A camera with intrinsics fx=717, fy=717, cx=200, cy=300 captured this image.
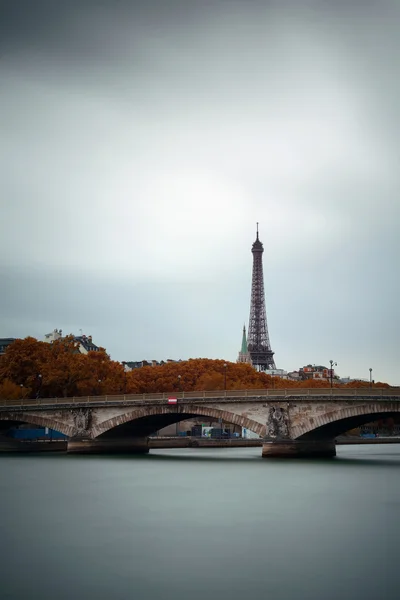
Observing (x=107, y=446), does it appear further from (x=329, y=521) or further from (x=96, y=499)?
(x=329, y=521)

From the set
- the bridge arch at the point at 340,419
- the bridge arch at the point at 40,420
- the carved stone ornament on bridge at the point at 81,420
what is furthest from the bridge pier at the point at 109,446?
the bridge arch at the point at 340,419

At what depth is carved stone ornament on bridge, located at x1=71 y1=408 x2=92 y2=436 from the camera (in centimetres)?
7394

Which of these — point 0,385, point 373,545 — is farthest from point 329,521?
point 0,385

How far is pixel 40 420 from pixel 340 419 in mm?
33139

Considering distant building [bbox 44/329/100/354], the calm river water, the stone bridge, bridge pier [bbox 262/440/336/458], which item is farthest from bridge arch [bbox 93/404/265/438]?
distant building [bbox 44/329/100/354]

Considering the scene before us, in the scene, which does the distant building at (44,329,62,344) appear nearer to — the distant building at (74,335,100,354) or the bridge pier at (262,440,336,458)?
the distant building at (74,335,100,354)

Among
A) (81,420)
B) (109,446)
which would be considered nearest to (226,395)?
(81,420)

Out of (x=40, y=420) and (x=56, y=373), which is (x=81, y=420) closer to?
(x=40, y=420)

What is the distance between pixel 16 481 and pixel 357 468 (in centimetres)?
2682

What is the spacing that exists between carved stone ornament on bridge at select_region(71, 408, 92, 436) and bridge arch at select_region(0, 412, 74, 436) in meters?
1.20

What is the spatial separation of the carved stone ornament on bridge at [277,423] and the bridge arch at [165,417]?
0.98m

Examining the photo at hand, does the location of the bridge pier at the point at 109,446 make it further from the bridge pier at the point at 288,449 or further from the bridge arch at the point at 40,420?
the bridge pier at the point at 288,449

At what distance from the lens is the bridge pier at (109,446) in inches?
2936

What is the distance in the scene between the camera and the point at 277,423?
6406 cm
